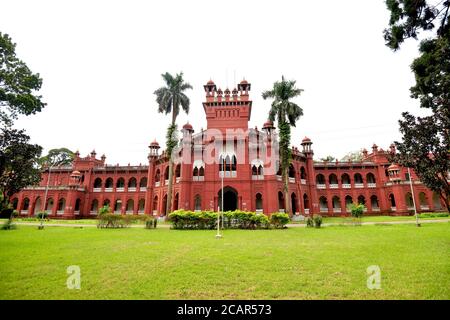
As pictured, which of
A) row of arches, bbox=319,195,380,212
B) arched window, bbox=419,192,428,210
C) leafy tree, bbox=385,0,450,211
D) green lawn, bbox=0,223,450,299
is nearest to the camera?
green lawn, bbox=0,223,450,299

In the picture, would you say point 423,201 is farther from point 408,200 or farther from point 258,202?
point 258,202

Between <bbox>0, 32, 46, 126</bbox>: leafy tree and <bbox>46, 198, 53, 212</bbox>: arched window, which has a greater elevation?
<bbox>0, 32, 46, 126</bbox>: leafy tree

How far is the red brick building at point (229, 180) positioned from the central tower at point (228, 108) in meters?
0.13

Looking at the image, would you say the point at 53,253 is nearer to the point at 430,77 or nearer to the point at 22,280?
the point at 22,280

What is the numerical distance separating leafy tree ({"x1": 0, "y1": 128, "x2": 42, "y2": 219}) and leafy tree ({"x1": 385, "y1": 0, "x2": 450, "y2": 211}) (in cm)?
2117

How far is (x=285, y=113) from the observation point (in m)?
25.5

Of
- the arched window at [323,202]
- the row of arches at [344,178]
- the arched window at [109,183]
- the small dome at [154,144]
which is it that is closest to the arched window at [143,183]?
the arched window at [109,183]

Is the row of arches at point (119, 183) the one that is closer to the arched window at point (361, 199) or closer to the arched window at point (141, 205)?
the arched window at point (141, 205)

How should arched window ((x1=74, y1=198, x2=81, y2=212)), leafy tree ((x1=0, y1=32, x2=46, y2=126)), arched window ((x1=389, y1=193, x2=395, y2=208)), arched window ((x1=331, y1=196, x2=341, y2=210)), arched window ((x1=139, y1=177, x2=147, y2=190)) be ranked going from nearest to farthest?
leafy tree ((x1=0, y1=32, x2=46, y2=126)), arched window ((x1=389, y1=193, x2=395, y2=208)), arched window ((x1=331, y1=196, x2=341, y2=210)), arched window ((x1=74, y1=198, x2=81, y2=212)), arched window ((x1=139, y1=177, x2=147, y2=190))

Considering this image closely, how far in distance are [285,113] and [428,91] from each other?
1450cm

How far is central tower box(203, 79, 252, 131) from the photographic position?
29828mm

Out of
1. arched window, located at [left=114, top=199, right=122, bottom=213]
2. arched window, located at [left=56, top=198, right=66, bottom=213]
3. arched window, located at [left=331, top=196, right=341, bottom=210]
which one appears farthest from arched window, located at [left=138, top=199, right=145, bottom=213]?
arched window, located at [left=331, top=196, right=341, bottom=210]

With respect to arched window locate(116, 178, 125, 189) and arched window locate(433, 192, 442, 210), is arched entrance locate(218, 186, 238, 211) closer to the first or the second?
arched window locate(116, 178, 125, 189)

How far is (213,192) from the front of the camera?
26.8m
